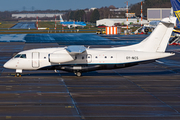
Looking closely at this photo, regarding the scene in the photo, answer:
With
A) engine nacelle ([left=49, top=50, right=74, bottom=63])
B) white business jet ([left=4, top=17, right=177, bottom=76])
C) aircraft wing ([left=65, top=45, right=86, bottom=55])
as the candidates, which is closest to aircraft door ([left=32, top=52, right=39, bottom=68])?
white business jet ([left=4, top=17, right=177, bottom=76])

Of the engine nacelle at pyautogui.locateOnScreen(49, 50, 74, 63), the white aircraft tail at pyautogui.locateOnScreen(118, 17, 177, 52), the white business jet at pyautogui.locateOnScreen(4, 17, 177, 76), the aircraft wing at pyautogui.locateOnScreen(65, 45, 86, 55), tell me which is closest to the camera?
the aircraft wing at pyautogui.locateOnScreen(65, 45, 86, 55)

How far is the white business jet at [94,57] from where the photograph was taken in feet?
105

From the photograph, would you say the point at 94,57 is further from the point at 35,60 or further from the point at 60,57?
the point at 35,60

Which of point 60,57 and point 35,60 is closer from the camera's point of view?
Result: point 60,57

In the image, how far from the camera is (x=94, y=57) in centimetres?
3238

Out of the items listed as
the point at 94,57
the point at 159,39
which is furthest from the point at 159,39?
the point at 94,57

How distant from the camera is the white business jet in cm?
3195

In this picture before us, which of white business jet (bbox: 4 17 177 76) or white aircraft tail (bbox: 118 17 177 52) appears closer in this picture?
white business jet (bbox: 4 17 177 76)

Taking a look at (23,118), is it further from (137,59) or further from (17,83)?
(137,59)

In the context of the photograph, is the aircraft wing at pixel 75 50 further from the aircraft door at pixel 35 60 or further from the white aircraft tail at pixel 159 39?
the white aircraft tail at pixel 159 39

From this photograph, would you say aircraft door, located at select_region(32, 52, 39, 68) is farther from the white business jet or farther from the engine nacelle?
the engine nacelle

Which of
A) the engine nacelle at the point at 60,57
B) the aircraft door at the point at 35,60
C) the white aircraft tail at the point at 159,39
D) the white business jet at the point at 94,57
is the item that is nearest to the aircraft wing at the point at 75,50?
the white business jet at the point at 94,57

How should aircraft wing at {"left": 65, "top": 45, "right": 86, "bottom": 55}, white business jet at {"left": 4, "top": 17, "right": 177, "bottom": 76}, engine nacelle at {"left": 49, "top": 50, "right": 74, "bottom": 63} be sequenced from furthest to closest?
white business jet at {"left": 4, "top": 17, "right": 177, "bottom": 76}, engine nacelle at {"left": 49, "top": 50, "right": 74, "bottom": 63}, aircraft wing at {"left": 65, "top": 45, "right": 86, "bottom": 55}

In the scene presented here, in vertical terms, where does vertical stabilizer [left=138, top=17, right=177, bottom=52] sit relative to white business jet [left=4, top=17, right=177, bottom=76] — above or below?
above
